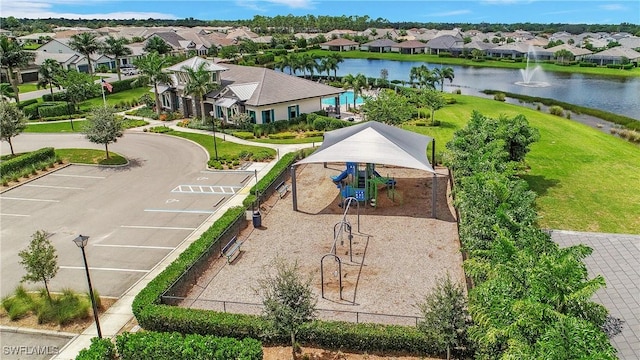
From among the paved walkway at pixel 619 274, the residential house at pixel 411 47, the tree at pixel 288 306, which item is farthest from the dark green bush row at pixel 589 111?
the residential house at pixel 411 47

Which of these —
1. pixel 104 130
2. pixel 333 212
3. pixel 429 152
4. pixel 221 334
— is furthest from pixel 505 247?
pixel 104 130

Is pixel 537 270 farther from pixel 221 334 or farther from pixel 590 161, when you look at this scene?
pixel 590 161

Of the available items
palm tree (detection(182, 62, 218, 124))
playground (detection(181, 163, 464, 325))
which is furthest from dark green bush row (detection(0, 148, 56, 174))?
playground (detection(181, 163, 464, 325))

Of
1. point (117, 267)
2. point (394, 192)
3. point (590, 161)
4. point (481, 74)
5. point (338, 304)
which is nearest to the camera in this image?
point (338, 304)

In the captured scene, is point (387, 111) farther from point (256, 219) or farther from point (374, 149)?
point (256, 219)

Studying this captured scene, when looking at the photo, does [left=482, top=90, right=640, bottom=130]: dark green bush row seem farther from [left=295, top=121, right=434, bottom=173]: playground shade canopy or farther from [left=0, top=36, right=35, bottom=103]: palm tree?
[left=0, top=36, right=35, bottom=103]: palm tree

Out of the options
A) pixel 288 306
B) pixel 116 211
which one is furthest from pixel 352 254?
pixel 116 211
